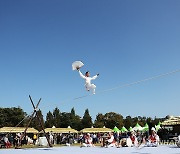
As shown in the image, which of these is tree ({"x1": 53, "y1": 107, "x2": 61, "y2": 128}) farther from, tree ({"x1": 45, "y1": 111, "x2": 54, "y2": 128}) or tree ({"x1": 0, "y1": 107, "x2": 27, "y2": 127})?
tree ({"x1": 0, "y1": 107, "x2": 27, "y2": 127})

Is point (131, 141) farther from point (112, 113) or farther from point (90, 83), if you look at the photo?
point (112, 113)

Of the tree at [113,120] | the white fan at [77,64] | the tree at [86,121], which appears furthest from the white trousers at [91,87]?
the tree at [113,120]

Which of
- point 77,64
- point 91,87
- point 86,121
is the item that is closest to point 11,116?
point 86,121

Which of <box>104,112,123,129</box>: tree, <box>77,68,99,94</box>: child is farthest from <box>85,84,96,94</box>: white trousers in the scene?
<box>104,112,123,129</box>: tree

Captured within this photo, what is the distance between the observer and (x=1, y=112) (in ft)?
248

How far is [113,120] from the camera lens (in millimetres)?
93625

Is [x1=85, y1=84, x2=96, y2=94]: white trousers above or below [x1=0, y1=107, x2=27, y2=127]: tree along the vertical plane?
below

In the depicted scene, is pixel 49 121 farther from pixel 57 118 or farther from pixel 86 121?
pixel 86 121

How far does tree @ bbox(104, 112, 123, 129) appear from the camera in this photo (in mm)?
92688

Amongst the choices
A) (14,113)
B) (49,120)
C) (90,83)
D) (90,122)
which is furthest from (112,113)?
(90,83)

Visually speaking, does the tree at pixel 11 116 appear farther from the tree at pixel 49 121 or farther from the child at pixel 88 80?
the child at pixel 88 80

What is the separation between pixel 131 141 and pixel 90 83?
875 centimetres

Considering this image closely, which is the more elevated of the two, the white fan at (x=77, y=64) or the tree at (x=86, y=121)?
the tree at (x=86, y=121)

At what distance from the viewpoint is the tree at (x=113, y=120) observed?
304ft
